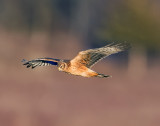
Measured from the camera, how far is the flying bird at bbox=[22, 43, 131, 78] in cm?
789

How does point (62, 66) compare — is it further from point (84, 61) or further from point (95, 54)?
point (95, 54)

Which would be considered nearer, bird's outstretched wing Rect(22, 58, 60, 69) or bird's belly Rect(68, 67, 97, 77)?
bird's belly Rect(68, 67, 97, 77)

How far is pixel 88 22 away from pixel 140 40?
13731 mm

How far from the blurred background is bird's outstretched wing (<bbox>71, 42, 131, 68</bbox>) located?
19.9 feet

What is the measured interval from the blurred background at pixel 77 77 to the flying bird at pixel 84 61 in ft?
20.2

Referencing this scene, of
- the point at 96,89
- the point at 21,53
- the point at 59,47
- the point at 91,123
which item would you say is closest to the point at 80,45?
the point at 59,47

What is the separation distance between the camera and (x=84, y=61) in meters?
8.28

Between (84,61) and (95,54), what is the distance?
29 centimetres

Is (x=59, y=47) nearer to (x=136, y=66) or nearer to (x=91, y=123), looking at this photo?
(x=136, y=66)

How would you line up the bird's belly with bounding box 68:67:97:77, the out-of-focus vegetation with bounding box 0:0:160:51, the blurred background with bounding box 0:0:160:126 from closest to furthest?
the bird's belly with bounding box 68:67:97:77 → the blurred background with bounding box 0:0:160:126 → the out-of-focus vegetation with bounding box 0:0:160:51

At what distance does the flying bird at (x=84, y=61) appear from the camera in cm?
789

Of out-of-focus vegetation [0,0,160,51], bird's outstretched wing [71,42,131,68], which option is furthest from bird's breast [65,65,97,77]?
out-of-focus vegetation [0,0,160,51]

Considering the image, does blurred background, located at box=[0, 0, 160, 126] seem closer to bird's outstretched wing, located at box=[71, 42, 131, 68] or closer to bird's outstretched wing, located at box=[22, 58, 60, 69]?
bird's outstretched wing, located at box=[71, 42, 131, 68]

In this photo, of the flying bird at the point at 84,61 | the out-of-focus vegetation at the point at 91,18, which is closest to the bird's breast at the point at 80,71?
the flying bird at the point at 84,61
